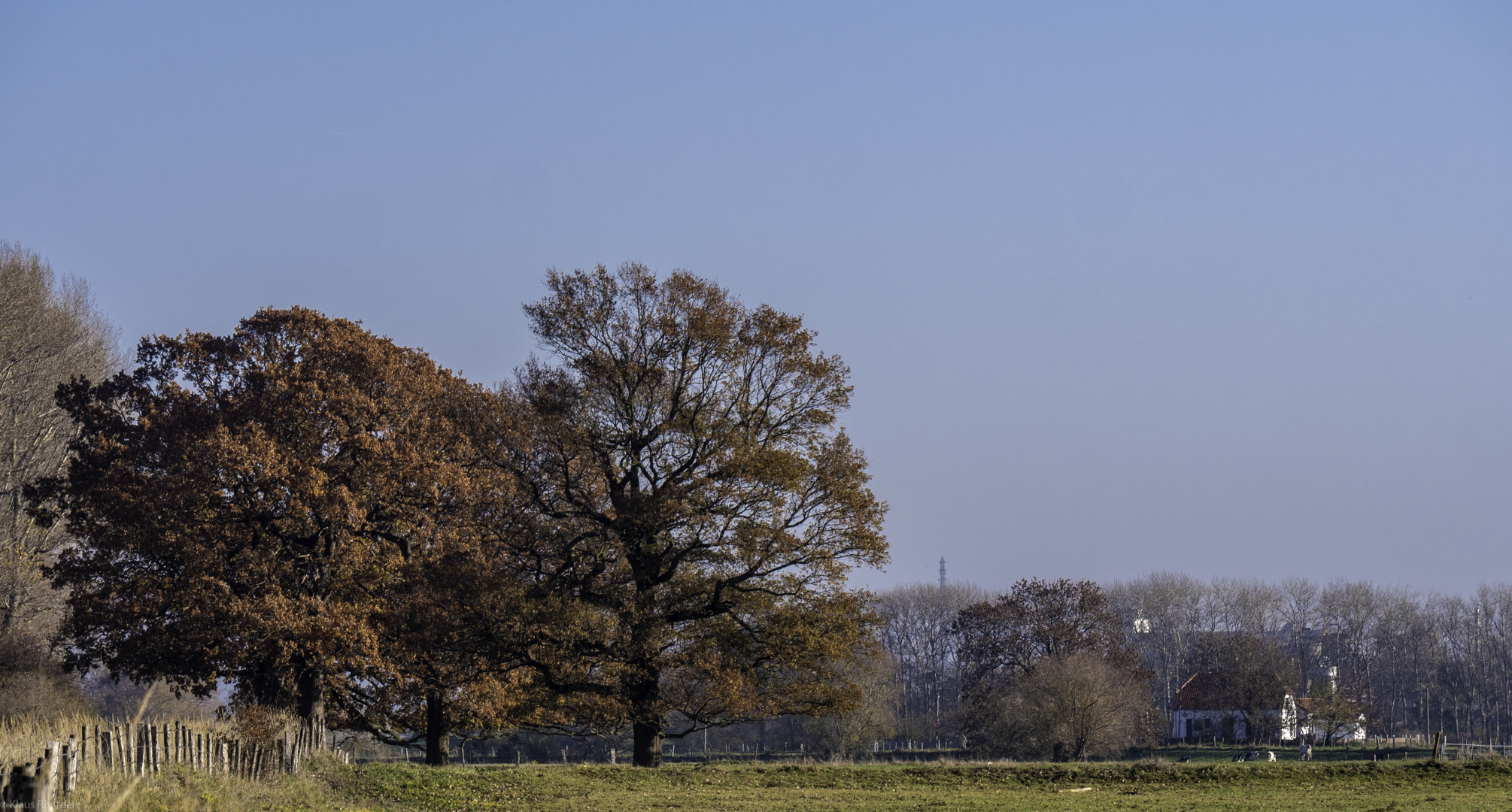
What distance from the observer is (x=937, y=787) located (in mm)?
24672

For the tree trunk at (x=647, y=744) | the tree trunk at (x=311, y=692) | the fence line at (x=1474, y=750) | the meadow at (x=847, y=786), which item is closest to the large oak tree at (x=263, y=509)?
the tree trunk at (x=311, y=692)

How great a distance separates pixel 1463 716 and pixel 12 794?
107 meters

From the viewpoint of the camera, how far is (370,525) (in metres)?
31.2

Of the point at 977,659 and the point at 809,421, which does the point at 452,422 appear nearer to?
the point at 809,421

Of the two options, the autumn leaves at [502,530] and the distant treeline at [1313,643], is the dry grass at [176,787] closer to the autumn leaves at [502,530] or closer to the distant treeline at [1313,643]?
the autumn leaves at [502,530]

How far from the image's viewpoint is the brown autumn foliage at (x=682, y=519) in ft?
92.9

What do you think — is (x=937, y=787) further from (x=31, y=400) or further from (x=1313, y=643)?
(x=1313, y=643)

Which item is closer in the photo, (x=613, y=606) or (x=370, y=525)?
(x=613, y=606)

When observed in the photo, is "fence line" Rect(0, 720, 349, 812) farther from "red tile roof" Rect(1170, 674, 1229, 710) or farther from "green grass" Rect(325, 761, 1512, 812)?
"red tile roof" Rect(1170, 674, 1229, 710)

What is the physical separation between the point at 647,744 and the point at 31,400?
26598 millimetres

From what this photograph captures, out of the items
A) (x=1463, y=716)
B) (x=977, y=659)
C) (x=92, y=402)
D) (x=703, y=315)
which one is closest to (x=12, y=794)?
(x=703, y=315)

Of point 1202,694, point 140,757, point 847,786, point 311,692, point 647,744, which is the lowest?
point 1202,694

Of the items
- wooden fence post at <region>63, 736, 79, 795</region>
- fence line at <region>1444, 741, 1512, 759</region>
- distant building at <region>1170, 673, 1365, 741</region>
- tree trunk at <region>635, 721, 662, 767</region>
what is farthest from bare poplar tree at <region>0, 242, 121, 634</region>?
distant building at <region>1170, 673, 1365, 741</region>

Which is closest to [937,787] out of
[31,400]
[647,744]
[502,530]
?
[647,744]
